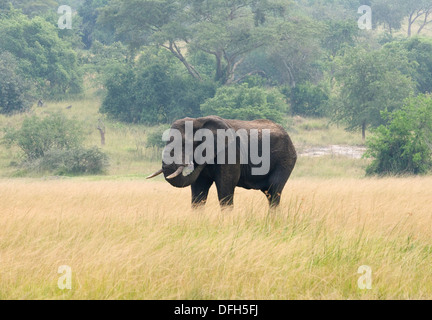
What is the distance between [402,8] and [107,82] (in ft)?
129

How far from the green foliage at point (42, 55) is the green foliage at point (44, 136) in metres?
13.6

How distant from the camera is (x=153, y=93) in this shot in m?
41.7

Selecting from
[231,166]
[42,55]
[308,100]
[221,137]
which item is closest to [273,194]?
[231,166]

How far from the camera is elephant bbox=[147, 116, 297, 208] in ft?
29.9

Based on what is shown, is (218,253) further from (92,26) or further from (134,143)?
(92,26)

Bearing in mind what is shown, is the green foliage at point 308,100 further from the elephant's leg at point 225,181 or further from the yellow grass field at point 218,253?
the yellow grass field at point 218,253

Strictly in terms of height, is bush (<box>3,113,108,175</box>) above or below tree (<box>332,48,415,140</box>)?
below

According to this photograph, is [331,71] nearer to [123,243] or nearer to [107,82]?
[107,82]

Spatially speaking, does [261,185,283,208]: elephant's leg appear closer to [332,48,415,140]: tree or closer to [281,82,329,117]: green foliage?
[332,48,415,140]: tree

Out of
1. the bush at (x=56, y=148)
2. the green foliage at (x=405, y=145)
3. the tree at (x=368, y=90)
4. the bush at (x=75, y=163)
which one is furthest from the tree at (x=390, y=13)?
the bush at (x=75, y=163)

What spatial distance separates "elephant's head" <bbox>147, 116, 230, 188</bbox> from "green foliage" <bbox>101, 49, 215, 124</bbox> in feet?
101

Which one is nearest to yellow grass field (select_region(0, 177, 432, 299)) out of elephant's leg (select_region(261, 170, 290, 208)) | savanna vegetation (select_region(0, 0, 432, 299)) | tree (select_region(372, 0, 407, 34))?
savanna vegetation (select_region(0, 0, 432, 299))

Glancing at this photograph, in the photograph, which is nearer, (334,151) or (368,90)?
(334,151)

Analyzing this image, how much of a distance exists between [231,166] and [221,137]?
1.49 feet
